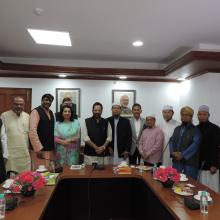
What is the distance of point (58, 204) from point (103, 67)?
316cm

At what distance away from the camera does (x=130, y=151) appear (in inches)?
143

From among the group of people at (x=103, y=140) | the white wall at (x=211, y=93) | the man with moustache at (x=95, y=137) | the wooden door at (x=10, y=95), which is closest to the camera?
the group of people at (x=103, y=140)

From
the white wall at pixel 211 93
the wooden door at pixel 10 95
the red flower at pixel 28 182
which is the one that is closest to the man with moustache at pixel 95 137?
the red flower at pixel 28 182

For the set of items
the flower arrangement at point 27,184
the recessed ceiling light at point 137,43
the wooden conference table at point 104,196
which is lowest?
the wooden conference table at point 104,196

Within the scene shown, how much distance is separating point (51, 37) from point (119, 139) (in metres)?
1.89

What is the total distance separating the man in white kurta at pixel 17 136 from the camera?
318 cm

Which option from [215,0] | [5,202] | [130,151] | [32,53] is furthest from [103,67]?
[5,202]

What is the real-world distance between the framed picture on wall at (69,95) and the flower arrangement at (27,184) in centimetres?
325

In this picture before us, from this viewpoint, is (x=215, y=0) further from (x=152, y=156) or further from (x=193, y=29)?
(x=152, y=156)

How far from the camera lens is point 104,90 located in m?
5.19

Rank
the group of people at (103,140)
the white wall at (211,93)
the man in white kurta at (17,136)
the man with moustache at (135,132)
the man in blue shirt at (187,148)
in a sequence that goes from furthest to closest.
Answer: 1. the white wall at (211,93)
2. the man with moustache at (135,132)
3. the man in white kurta at (17,136)
4. the group of people at (103,140)
5. the man in blue shirt at (187,148)

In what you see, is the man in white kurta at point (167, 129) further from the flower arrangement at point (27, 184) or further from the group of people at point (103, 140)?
the flower arrangement at point (27, 184)

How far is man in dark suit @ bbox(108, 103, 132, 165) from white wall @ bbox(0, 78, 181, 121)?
5.43 ft

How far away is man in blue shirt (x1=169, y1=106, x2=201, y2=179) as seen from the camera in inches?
117
